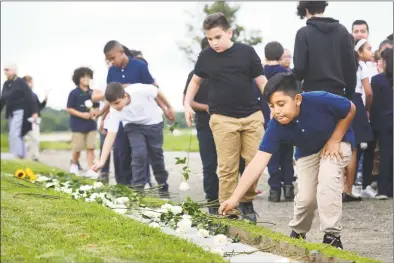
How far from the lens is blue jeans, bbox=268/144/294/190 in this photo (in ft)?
38.1

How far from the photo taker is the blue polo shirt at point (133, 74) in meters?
12.6

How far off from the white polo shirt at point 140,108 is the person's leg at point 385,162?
2.89 m

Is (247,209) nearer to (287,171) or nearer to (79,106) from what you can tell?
(287,171)

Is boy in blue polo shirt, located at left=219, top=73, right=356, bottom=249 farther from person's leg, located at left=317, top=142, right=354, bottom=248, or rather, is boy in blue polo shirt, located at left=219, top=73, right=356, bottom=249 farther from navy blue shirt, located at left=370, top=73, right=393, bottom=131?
navy blue shirt, located at left=370, top=73, right=393, bottom=131

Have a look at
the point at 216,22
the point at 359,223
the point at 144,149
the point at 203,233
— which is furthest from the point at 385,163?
the point at 203,233

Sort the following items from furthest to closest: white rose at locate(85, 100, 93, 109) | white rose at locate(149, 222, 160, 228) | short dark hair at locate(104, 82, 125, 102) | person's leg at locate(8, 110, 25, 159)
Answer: person's leg at locate(8, 110, 25, 159)
white rose at locate(85, 100, 93, 109)
short dark hair at locate(104, 82, 125, 102)
white rose at locate(149, 222, 160, 228)

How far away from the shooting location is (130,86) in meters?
12.1

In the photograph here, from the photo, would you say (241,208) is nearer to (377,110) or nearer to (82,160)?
(377,110)

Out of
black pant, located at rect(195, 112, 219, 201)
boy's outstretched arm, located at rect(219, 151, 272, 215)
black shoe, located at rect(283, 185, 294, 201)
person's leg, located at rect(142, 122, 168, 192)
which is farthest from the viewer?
person's leg, located at rect(142, 122, 168, 192)

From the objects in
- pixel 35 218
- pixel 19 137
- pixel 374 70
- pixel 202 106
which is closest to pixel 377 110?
pixel 374 70

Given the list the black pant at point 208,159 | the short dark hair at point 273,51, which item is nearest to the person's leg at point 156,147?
the black pant at point 208,159

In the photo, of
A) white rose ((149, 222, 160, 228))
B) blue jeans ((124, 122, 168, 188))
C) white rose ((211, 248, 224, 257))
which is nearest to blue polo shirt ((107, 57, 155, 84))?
blue jeans ((124, 122, 168, 188))

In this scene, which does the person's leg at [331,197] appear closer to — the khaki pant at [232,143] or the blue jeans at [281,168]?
the khaki pant at [232,143]

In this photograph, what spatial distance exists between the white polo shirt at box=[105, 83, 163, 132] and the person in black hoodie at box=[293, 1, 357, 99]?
2612 mm
